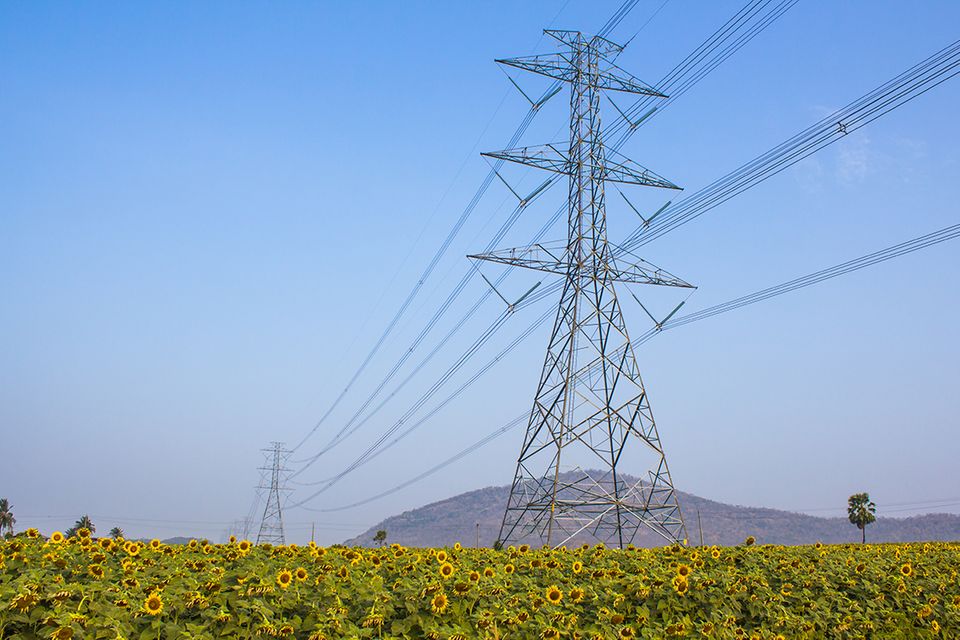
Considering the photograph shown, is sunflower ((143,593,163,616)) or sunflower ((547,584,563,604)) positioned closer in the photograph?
sunflower ((143,593,163,616))

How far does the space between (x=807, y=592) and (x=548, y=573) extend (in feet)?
13.7

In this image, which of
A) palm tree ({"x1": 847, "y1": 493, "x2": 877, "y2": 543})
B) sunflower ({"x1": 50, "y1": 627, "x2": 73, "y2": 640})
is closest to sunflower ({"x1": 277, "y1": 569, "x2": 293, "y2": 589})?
sunflower ({"x1": 50, "y1": 627, "x2": 73, "y2": 640})

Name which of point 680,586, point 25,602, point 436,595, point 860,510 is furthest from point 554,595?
point 860,510

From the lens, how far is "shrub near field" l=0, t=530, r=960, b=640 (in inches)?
285

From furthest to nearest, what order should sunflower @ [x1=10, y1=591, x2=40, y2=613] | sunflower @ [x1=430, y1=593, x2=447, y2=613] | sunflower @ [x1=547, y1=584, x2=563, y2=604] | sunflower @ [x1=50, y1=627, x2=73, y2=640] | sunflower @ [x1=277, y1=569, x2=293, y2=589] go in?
sunflower @ [x1=547, y1=584, x2=563, y2=604] → sunflower @ [x1=277, y1=569, x2=293, y2=589] → sunflower @ [x1=430, y1=593, x2=447, y2=613] → sunflower @ [x1=10, y1=591, x2=40, y2=613] → sunflower @ [x1=50, y1=627, x2=73, y2=640]

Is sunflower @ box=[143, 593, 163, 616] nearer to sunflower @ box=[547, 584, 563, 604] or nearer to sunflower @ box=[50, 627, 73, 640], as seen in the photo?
sunflower @ box=[50, 627, 73, 640]

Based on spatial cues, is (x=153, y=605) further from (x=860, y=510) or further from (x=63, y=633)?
(x=860, y=510)

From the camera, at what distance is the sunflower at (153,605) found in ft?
23.4

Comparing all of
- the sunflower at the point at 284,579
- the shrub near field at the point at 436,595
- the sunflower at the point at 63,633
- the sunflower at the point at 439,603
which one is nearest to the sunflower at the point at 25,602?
the shrub near field at the point at 436,595

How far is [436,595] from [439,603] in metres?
0.15

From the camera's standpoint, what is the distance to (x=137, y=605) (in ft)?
23.7

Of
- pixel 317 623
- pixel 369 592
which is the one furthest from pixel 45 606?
pixel 369 592

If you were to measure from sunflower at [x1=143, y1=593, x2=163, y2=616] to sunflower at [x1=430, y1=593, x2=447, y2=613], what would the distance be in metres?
2.77

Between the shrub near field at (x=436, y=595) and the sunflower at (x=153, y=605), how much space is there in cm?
1
